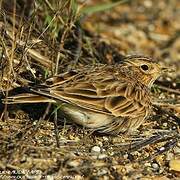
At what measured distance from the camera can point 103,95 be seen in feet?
19.0

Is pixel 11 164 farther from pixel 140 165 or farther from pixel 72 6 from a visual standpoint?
pixel 72 6

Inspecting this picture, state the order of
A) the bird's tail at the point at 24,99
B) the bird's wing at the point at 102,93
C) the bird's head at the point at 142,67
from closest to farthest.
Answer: the bird's tail at the point at 24,99 < the bird's wing at the point at 102,93 < the bird's head at the point at 142,67

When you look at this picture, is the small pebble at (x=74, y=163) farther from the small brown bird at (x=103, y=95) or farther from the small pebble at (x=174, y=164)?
the small pebble at (x=174, y=164)

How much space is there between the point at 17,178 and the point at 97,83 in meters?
1.34

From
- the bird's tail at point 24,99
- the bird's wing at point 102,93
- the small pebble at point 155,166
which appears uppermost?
the bird's wing at point 102,93

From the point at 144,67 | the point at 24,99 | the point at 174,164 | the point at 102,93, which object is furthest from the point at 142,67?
the point at 24,99

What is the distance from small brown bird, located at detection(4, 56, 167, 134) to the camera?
554cm

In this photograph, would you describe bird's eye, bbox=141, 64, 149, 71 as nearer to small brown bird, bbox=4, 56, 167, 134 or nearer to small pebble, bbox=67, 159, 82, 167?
small brown bird, bbox=4, 56, 167, 134

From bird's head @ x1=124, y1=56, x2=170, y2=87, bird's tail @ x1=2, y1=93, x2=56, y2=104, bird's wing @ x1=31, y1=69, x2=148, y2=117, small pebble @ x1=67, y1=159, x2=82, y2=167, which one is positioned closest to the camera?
small pebble @ x1=67, y1=159, x2=82, y2=167

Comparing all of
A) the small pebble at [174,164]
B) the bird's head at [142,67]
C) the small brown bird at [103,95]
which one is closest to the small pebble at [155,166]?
the small pebble at [174,164]

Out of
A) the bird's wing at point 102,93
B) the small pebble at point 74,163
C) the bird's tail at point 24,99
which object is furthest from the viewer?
the bird's wing at point 102,93

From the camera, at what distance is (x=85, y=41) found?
7863mm

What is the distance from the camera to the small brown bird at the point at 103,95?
18.2 ft

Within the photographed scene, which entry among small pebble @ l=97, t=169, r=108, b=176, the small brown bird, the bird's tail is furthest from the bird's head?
small pebble @ l=97, t=169, r=108, b=176
